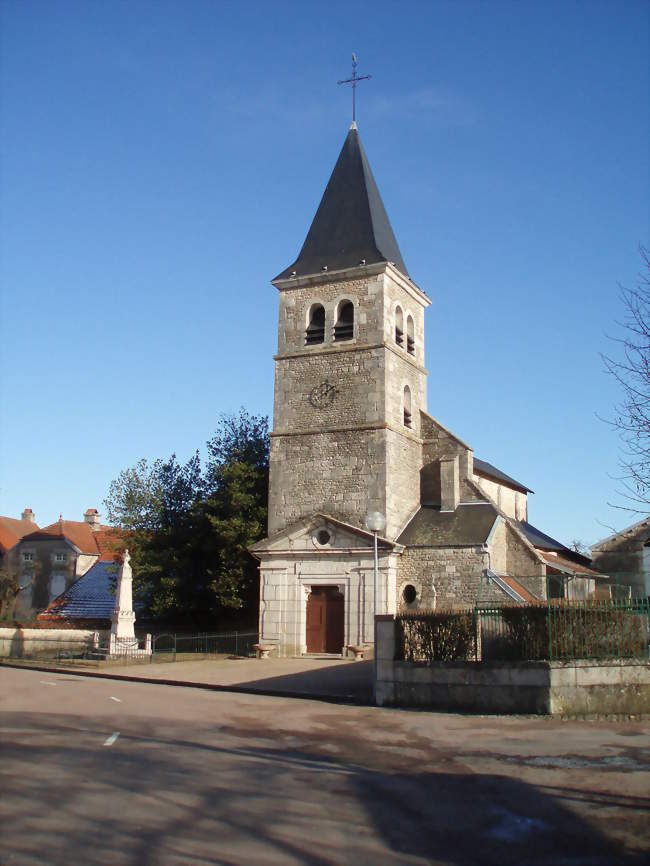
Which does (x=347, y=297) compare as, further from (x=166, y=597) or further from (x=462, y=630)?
(x=462, y=630)

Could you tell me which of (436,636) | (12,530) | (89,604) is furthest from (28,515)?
(436,636)

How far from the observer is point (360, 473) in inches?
989

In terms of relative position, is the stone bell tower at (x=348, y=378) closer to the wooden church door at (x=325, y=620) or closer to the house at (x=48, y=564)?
the wooden church door at (x=325, y=620)

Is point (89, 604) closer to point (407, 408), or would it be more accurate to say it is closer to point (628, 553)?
point (407, 408)

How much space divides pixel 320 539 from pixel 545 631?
42.0ft

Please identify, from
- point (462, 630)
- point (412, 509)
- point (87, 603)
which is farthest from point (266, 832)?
point (87, 603)

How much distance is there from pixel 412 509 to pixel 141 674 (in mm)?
10607

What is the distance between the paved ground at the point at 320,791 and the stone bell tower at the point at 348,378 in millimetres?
13906

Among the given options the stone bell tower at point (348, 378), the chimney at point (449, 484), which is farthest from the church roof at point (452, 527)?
the stone bell tower at point (348, 378)

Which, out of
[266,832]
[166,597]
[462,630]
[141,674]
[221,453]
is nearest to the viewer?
[266,832]

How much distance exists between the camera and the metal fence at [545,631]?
12.4 metres

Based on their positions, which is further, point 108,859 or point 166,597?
point 166,597

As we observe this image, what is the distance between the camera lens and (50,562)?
5156cm

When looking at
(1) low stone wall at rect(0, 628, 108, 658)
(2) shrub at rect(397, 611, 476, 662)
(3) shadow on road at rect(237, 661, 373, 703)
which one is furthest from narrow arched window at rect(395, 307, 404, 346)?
(2) shrub at rect(397, 611, 476, 662)
